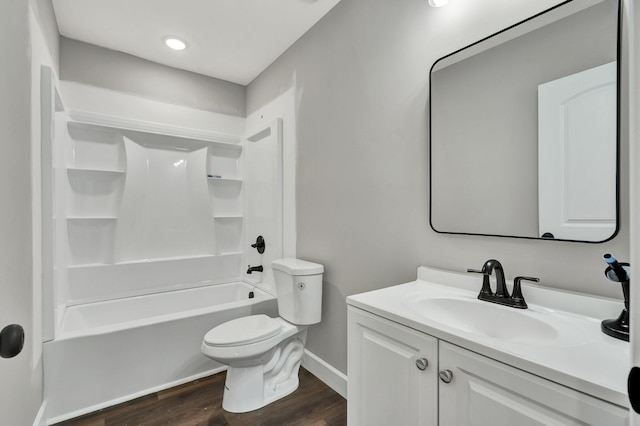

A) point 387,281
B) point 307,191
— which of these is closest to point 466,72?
point 387,281

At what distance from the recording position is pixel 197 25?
2385 mm

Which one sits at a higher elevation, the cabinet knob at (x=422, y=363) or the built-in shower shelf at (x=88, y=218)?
the built-in shower shelf at (x=88, y=218)

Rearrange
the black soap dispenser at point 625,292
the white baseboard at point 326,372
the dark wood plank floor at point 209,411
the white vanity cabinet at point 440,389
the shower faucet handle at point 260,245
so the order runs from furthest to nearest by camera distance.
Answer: the shower faucet handle at point 260,245
the white baseboard at point 326,372
the dark wood plank floor at point 209,411
the black soap dispenser at point 625,292
the white vanity cabinet at point 440,389

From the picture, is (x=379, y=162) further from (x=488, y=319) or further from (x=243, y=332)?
(x=243, y=332)

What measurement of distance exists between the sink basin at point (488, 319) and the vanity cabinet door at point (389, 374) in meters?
0.16

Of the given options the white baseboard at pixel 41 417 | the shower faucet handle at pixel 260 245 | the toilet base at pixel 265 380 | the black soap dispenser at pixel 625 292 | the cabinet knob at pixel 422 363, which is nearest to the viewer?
the black soap dispenser at pixel 625 292

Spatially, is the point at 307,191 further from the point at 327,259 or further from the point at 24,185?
the point at 24,185

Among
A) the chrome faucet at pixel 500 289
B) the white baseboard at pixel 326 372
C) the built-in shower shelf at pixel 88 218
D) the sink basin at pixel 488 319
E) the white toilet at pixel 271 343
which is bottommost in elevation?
the white baseboard at pixel 326 372

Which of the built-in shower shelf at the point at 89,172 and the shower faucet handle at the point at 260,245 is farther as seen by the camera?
the shower faucet handle at the point at 260,245

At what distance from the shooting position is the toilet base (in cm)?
193

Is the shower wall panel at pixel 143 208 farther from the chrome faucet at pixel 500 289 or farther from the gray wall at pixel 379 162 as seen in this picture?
the chrome faucet at pixel 500 289

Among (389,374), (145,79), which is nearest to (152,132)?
(145,79)

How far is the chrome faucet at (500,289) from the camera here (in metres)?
1.17

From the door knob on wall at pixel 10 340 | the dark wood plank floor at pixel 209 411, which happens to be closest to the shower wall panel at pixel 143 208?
the dark wood plank floor at pixel 209 411
